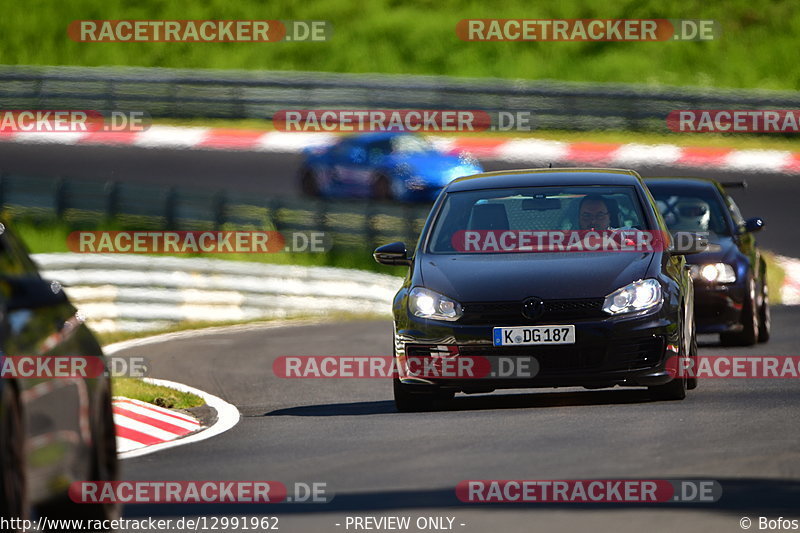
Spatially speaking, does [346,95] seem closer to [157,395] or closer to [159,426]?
[157,395]

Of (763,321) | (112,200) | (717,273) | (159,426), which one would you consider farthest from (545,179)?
(112,200)

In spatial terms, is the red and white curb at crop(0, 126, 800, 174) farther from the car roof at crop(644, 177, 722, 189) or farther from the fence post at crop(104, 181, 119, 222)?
the car roof at crop(644, 177, 722, 189)

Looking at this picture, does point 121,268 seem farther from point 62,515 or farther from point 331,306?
point 62,515

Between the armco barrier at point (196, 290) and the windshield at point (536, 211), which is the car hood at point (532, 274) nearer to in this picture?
the windshield at point (536, 211)

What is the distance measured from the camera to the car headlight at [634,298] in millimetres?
10719

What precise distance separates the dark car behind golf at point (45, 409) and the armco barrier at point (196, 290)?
44.6 feet

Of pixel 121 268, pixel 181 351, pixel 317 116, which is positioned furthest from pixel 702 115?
pixel 181 351

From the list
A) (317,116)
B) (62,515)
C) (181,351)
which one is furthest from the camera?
(317,116)

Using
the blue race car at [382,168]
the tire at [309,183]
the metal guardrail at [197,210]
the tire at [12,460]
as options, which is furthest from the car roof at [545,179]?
the tire at [309,183]

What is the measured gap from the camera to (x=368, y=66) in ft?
131

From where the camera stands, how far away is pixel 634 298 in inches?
426

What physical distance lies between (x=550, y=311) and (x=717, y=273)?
4.96m

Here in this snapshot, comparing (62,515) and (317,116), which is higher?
(317,116)

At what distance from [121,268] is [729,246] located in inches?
330
